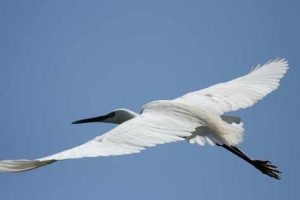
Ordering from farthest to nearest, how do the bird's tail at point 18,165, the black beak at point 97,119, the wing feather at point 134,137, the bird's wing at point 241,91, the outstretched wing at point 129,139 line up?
the black beak at point 97,119, the bird's wing at point 241,91, the wing feather at point 134,137, the outstretched wing at point 129,139, the bird's tail at point 18,165

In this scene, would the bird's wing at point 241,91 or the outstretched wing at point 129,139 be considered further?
the bird's wing at point 241,91

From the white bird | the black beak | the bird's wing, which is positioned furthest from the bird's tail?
the black beak

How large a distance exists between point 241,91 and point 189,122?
123 inches

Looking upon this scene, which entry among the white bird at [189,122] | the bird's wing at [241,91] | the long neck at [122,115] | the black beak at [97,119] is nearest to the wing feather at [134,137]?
the white bird at [189,122]

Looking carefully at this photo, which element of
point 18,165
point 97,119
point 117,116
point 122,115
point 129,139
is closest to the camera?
point 18,165

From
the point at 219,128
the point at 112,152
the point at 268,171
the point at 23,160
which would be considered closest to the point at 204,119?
the point at 219,128

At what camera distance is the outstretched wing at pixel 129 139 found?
1018 cm

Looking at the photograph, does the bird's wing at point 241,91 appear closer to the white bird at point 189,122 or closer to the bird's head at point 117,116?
the white bird at point 189,122

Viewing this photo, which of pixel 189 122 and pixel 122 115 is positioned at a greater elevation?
pixel 189 122

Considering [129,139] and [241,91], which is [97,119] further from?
[129,139]

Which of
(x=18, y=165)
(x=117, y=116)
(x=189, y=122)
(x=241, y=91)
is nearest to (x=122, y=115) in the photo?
(x=117, y=116)

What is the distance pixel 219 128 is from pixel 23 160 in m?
4.55

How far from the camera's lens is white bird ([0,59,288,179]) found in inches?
424

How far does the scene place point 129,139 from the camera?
11219 mm
